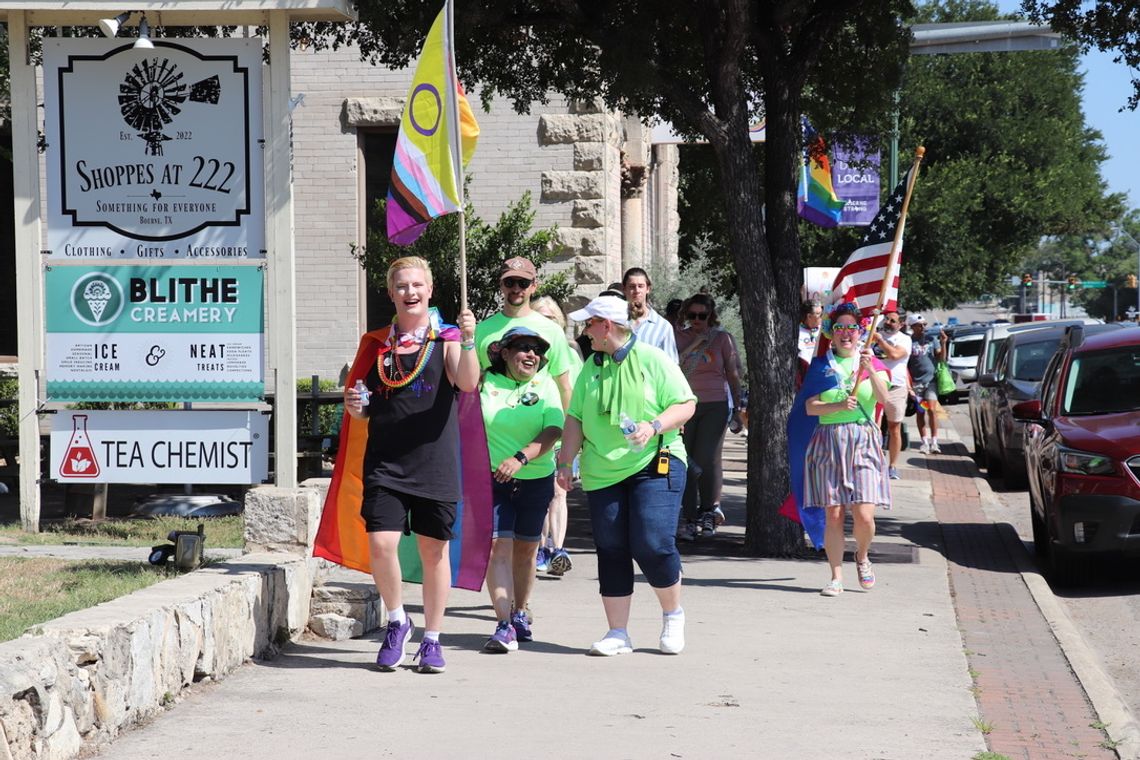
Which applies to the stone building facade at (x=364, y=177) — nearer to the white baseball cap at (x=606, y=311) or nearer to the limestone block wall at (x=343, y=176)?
the limestone block wall at (x=343, y=176)

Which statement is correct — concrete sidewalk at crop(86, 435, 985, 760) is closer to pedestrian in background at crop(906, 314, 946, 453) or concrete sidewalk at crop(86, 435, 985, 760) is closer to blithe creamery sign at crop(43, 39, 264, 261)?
blithe creamery sign at crop(43, 39, 264, 261)

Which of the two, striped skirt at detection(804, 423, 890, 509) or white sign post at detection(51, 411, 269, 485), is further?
white sign post at detection(51, 411, 269, 485)

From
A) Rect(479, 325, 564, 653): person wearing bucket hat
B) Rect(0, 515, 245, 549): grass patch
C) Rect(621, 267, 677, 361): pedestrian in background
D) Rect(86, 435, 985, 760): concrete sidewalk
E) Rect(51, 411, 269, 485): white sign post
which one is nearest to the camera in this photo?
Rect(86, 435, 985, 760): concrete sidewalk

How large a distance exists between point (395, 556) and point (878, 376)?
153 inches

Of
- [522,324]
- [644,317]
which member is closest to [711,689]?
[522,324]

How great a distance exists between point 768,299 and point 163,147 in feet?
14.3

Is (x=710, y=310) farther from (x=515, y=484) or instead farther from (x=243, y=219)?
(x=515, y=484)

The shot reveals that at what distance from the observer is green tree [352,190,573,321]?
602 inches

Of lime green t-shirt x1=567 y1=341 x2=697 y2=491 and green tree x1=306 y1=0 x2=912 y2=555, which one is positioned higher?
green tree x1=306 y1=0 x2=912 y2=555

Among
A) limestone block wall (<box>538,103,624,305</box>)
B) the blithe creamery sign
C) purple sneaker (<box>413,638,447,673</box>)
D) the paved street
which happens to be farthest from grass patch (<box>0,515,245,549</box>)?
limestone block wall (<box>538,103,624,305</box>)

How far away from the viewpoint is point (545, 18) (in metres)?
11.7

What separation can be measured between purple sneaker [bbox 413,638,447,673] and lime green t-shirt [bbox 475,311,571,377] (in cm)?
159

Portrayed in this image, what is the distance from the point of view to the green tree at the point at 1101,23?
39.2 ft

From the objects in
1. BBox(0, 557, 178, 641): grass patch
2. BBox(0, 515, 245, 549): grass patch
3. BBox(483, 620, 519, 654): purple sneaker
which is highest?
BBox(0, 557, 178, 641): grass patch
